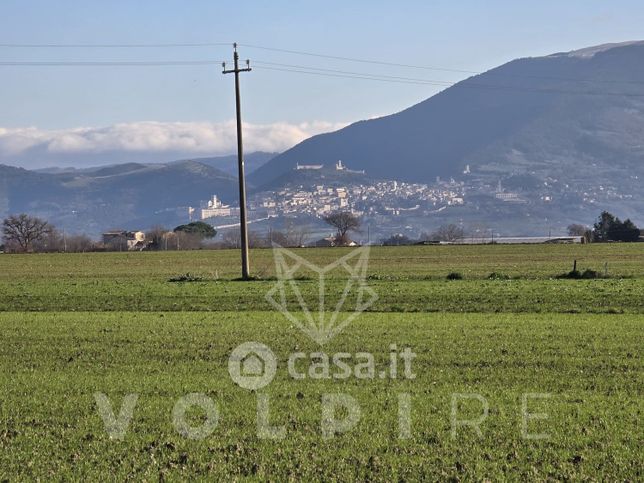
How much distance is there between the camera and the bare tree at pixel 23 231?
131m

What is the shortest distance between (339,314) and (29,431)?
54.9ft

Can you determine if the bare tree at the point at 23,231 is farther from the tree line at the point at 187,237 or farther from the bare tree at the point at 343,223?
the bare tree at the point at 343,223

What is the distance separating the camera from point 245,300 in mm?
33906

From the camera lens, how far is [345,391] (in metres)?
14.2

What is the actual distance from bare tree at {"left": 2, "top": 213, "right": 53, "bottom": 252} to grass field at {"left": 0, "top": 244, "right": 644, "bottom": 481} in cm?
10413
